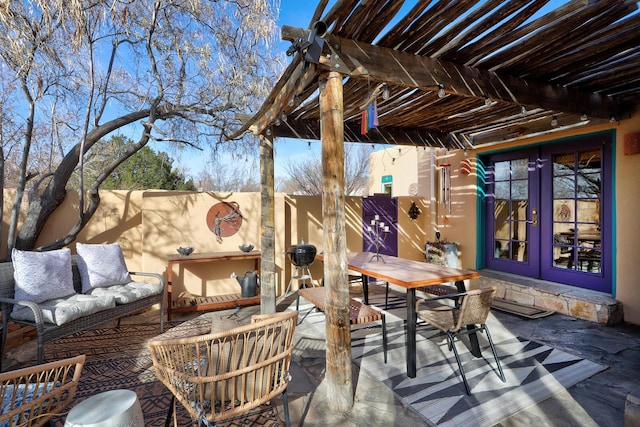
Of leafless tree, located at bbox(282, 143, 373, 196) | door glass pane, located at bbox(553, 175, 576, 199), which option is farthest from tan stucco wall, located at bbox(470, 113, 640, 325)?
leafless tree, located at bbox(282, 143, 373, 196)

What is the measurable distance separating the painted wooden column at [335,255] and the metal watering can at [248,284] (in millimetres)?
2786

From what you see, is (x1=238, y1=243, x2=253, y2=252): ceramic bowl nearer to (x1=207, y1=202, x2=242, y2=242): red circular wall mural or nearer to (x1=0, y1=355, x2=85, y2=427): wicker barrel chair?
(x1=207, y1=202, x2=242, y2=242): red circular wall mural

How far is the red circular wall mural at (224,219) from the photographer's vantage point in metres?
5.30

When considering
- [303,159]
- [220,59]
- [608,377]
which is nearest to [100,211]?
[220,59]

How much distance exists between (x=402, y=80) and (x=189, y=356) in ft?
7.92

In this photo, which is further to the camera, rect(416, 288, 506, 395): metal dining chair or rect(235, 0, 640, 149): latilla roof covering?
rect(416, 288, 506, 395): metal dining chair

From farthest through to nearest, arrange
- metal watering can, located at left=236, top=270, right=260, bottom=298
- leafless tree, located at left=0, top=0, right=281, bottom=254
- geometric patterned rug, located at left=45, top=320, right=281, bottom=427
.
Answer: metal watering can, located at left=236, top=270, right=260, bottom=298
leafless tree, located at left=0, top=0, right=281, bottom=254
geometric patterned rug, located at left=45, top=320, right=281, bottom=427

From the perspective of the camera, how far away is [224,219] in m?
5.38

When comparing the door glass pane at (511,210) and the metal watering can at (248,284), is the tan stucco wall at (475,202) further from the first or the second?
the metal watering can at (248,284)

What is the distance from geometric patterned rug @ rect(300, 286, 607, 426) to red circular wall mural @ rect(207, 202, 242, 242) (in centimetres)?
236

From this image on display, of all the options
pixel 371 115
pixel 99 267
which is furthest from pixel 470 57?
pixel 99 267

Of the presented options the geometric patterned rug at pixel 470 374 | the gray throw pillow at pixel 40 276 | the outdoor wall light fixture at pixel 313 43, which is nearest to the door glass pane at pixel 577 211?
the geometric patterned rug at pixel 470 374

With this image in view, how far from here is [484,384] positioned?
266 cm

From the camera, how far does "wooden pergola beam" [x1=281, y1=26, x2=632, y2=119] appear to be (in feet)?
7.85
